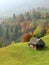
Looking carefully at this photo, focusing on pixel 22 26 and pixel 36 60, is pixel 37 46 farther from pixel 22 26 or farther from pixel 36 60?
pixel 22 26

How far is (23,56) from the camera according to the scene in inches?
1977

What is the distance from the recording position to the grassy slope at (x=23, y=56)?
45734 mm

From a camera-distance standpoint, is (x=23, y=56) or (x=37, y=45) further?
(x=37, y=45)

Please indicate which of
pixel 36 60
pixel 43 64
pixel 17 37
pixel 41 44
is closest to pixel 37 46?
pixel 41 44

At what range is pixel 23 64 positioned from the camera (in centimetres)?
4472

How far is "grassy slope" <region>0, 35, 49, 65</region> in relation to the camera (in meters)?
45.7

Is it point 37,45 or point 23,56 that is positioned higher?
point 37,45

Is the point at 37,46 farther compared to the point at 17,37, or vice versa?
the point at 17,37

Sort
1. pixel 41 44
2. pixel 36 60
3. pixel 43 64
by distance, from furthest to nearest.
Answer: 1. pixel 41 44
2. pixel 36 60
3. pixel 43 64

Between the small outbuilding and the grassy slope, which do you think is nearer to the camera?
the grassy slope

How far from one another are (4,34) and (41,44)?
8505 centimetres

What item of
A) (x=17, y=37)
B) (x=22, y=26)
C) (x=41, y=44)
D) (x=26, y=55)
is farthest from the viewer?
(x=22, y=26)

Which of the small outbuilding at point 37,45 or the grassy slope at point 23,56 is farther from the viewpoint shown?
the small outbuilding at point 37,45

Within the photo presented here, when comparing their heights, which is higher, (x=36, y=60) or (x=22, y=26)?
(x=36, y=60)
